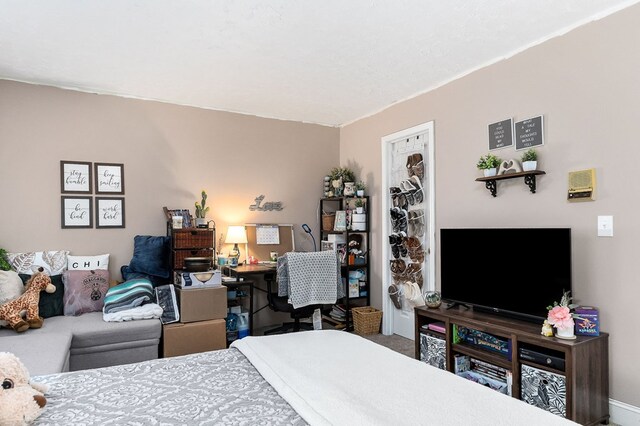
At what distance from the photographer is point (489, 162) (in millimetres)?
3127

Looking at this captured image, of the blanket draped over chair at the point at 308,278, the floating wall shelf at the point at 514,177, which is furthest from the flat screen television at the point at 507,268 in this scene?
the blanket draped over chair at the point at 308,278

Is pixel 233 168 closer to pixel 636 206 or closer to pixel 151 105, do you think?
pixel 151 105

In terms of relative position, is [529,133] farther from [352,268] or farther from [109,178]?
[109,178]

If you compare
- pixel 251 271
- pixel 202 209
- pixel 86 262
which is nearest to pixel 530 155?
pixel 251 271

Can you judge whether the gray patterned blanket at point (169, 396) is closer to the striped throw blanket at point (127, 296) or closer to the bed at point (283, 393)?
the bed at point (283, 393)

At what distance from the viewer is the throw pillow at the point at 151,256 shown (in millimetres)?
3832

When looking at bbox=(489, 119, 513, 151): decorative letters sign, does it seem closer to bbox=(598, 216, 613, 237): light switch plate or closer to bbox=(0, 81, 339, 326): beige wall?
bbox=(598, 216, 613, 237): light switch plate

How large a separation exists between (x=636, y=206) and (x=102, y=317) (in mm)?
3808

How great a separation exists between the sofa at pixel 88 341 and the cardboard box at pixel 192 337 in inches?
4.8

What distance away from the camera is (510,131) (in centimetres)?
311

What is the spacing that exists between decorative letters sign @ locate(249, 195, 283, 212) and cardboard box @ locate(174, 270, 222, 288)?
3.81 ft

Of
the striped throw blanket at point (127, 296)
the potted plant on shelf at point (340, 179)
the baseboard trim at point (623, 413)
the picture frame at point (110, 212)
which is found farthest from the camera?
the potted plant on shelf at point (340, 179)

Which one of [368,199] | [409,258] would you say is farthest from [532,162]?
[368,199]

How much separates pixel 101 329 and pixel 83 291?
0.62 m
